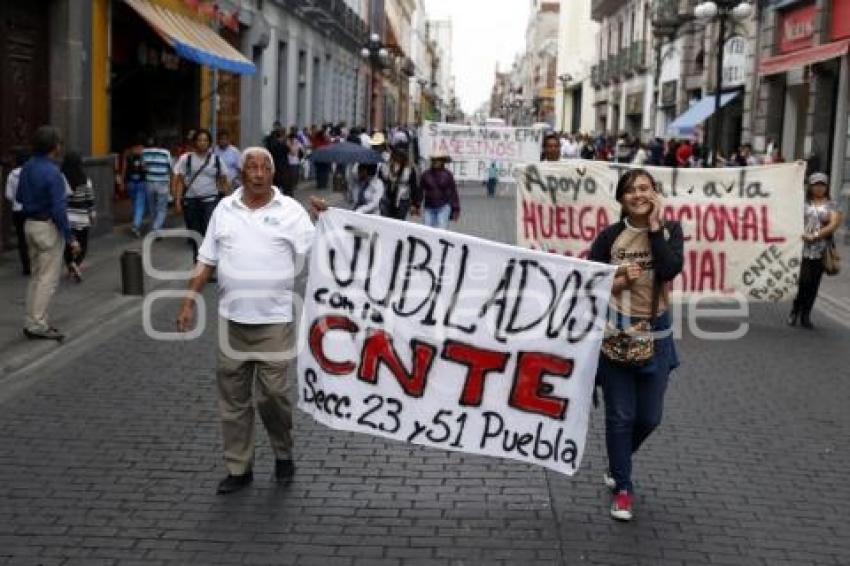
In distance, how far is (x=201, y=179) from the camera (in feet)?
44.3

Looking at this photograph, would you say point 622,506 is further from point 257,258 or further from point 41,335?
point 41,335

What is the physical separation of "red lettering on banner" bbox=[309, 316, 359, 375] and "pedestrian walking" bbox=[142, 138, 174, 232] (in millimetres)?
10966

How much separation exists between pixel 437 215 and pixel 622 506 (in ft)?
29.3

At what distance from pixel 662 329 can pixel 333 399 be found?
164 centimetres

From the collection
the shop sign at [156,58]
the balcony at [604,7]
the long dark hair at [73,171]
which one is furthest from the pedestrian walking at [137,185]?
the balcony at [604,7]

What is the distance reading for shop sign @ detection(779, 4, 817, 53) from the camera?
2219 centimetres

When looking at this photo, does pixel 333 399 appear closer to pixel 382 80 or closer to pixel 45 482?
pixel 45 482

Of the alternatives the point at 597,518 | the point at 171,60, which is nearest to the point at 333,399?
the point at 597,518

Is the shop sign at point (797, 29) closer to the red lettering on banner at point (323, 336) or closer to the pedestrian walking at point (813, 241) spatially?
the pedestrian walking at point (813, 241)

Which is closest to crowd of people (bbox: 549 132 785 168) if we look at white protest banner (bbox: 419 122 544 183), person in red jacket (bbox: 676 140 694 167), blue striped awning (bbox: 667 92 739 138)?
person in red jacket (bbox: 676 140 694 167)

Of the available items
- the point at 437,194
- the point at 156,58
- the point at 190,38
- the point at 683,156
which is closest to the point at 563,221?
the point at 437,194

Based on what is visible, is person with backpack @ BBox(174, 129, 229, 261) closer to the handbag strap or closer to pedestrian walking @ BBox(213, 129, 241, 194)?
pedestrian walking @ BBox(213, 129, 241, 194)

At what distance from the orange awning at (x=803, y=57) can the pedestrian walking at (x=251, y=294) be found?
15630mm

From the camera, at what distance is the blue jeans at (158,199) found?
1628 centimetres
